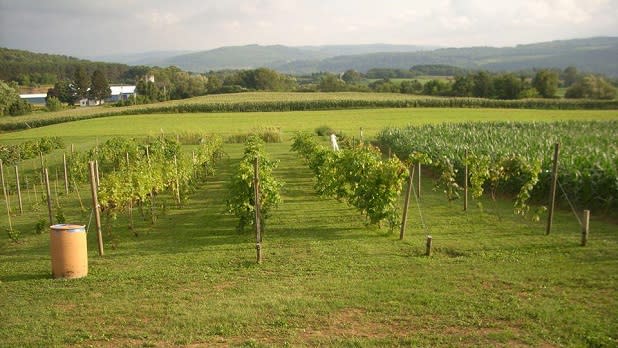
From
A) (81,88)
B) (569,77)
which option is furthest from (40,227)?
(569,77)

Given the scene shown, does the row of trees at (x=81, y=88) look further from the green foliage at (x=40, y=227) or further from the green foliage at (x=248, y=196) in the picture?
the green foliage at (x=248, y=196)

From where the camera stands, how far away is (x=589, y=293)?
7645 mm

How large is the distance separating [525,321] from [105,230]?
978 cm

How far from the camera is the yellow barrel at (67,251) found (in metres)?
8.75

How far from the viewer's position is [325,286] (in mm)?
8164

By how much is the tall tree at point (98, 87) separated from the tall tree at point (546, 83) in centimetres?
7090

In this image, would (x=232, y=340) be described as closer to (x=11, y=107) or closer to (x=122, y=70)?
(x=11, y=107)

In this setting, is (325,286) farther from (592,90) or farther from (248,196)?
(592,90)

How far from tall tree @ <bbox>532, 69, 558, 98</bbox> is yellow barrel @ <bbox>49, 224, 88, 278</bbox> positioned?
78.6 m

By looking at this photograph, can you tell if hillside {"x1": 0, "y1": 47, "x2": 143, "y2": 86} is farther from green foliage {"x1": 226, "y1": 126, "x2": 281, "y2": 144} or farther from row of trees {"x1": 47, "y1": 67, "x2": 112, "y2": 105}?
green foliage {"x1": 226, "y1": 126, "x2": 281, "y2": 144}

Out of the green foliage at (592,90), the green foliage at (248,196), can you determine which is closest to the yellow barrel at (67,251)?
the green foliage at (248,196)

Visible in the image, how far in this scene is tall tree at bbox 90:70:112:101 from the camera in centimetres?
9000

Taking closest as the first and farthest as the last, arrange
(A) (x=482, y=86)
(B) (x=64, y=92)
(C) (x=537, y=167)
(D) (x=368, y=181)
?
(D) (x=368, y=181) → (C) (x=537, y=167) → (A) (x=482, y=86) → (B) (x=64, y=92)

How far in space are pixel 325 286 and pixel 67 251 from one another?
4.40 metres
